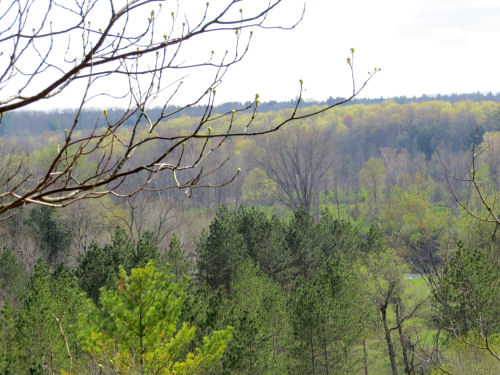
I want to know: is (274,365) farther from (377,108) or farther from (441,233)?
(377,108)

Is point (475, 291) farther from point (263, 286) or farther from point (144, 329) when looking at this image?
point (144, 329)

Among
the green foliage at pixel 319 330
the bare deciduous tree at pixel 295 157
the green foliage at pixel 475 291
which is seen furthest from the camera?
the bare deciduous tree at pixel 295 157

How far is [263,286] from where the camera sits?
20.7 metres

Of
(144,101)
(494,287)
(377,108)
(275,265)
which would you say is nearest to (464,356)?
(494,287)

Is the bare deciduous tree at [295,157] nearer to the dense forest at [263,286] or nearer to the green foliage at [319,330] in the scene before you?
the dense forest at [263,286]

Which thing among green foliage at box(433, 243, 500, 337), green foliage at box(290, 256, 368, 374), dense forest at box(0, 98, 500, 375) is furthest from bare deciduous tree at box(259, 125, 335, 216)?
green foliage at box(290, 256, 368, 374)

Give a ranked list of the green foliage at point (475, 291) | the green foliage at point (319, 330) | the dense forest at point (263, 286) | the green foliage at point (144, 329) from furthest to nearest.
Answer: the green foliage at point (475, 291) < the green foliage at point (319, 330) < the dense forest at point (263, 286) < the green foliage at point (144, 329)

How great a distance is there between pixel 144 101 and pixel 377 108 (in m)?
90.2

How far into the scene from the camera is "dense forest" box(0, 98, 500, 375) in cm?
1023

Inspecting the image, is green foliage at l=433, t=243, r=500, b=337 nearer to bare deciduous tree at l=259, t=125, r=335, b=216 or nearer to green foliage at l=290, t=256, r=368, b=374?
green foliage at l=290, t=256, r=368, b=374

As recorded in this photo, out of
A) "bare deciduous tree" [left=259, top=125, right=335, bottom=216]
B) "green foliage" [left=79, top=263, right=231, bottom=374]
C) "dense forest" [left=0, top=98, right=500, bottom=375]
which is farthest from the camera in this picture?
"bare deciduous tree" [left=259, top=125, right=335, bottom=216]

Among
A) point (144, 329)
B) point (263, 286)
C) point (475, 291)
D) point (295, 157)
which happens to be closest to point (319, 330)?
point (263, 286)

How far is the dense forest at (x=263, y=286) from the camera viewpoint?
10234 millimetres

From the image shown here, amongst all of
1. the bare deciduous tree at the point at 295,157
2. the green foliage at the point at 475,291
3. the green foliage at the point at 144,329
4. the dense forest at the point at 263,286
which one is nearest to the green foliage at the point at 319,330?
the dense forest at the point at 263,286
